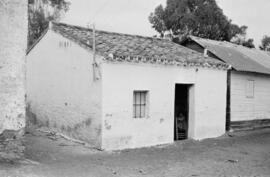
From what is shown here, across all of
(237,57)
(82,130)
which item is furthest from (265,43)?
(82,130)

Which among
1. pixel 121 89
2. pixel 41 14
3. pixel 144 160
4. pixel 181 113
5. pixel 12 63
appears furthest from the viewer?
pixel 41 14

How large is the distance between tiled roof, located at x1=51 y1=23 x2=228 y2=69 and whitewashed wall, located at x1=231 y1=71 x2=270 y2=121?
5.99 feet

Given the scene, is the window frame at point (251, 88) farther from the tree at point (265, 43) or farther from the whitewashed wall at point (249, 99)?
the tree at point (265, 43)

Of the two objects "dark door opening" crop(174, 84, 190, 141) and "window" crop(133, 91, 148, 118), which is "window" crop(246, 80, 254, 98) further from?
"window" crop(133, 91, 148, 118)

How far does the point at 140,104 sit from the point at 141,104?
0.14ft

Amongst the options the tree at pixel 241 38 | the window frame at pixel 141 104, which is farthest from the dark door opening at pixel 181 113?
the tree at pixel 241 38

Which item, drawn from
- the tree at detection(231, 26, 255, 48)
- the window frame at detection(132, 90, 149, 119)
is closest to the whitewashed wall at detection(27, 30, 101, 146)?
the window frame at detection(132, 90, 149, 119)

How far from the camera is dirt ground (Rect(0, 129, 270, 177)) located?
27.4 feet

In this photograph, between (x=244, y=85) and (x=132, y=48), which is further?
(x=244, y=85)

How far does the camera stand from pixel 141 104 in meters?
12.2

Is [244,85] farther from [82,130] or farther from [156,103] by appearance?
[82,130]

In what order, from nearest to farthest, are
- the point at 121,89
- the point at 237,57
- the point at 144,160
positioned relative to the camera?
the point at 144,160 < the point at 121,89 < the point at 237,57

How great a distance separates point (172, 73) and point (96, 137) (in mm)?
3834

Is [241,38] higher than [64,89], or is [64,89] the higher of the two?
[241,38]
